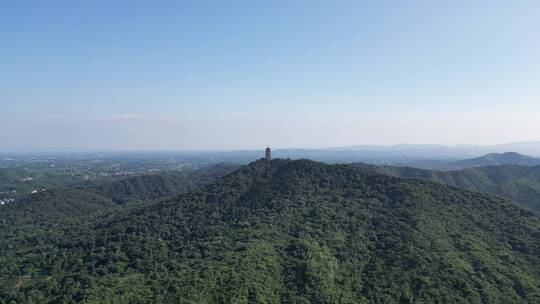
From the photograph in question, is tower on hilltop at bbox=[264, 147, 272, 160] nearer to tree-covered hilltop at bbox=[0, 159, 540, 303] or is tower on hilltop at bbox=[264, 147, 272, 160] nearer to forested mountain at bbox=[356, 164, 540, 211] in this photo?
tree-covered hilltop at bbox=[0, 159, 540, 303]

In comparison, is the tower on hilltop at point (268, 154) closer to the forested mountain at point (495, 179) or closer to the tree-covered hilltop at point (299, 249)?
the tree-covered hilltop at point (299, 249)

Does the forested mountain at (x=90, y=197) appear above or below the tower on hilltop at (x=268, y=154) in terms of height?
below

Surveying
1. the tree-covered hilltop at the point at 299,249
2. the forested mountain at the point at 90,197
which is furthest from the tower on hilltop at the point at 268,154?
the forested mountain at the point at 90,197

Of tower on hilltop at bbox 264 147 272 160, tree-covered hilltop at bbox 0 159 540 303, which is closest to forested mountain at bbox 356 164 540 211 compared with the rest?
tower on hilltop at bbox 264 147 272 160

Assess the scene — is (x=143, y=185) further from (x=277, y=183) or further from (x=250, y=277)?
(x=250, y=277)

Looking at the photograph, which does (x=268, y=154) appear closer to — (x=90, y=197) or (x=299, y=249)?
(x=299, y=249)

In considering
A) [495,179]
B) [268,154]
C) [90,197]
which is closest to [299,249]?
[268,154]

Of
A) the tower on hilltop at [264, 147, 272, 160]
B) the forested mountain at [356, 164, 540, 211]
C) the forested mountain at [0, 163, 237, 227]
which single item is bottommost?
the forested mountain at [0, 163, 237, 227]
